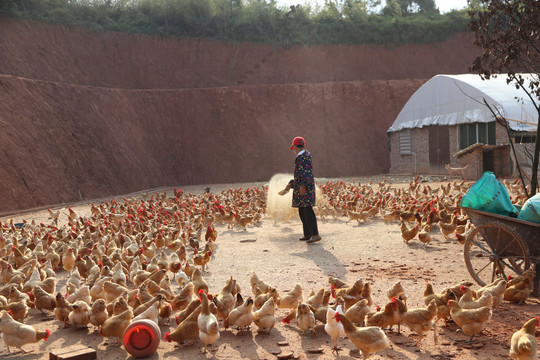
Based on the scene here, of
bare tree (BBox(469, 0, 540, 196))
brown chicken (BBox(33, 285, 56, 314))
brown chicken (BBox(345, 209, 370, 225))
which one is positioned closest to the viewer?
brown chicken (BBox(33, 285, 56, 314))

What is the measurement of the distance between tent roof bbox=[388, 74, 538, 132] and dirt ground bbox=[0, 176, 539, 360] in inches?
548

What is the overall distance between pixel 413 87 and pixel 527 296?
42.6 metres

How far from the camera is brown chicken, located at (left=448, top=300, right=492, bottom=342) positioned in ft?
19.2

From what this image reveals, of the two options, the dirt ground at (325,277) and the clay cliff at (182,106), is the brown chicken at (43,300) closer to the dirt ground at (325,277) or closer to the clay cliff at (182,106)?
the dirt ground at (325,277)

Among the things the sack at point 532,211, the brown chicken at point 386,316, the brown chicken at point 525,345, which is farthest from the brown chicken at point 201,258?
the brown chicken at point 525,345

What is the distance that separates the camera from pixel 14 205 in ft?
77.5

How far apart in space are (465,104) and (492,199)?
79.2ft

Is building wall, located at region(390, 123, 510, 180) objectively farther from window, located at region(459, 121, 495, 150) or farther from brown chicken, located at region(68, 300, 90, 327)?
brown chicken, located at region(68, 300, 90, 327)

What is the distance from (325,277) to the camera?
30.7 feet

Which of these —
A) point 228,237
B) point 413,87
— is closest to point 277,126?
Result: point 413,87

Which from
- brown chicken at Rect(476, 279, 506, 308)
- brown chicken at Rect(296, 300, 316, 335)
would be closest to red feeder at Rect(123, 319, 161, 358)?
brown chicken at Rect(296, 300, 316, 335)

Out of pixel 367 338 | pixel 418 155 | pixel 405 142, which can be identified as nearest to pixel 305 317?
pixel 367 338

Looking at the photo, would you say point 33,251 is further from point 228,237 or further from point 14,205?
point 14,205

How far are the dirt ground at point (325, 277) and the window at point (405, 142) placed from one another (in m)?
20.5
